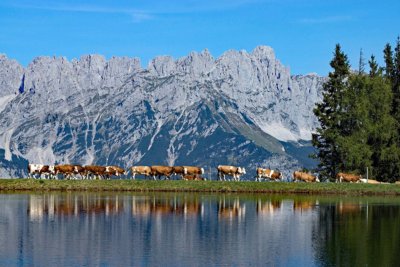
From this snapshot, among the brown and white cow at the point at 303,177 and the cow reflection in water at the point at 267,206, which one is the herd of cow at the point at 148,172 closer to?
the brown and white cow at the point at 303,177

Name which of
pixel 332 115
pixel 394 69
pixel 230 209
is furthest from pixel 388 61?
pixel 230 209

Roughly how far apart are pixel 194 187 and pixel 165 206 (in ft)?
76.3

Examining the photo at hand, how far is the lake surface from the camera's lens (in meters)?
34.9

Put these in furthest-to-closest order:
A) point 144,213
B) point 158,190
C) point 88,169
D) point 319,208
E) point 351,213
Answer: point 88,169
point 158,190
point 319,208
point 351,213
point 144,213

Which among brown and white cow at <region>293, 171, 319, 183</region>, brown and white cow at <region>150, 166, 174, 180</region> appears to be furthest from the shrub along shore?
brown and white cow at <region>150, 166, 174, 180</region>

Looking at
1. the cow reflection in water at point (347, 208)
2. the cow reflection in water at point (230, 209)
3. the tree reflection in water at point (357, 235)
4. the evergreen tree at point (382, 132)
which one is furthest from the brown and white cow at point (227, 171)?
the tree reflection in water at point (357, 235)

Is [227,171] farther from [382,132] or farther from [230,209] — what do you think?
[230,209]

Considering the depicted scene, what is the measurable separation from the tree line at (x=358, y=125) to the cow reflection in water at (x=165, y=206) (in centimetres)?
4147

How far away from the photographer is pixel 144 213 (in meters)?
56.5

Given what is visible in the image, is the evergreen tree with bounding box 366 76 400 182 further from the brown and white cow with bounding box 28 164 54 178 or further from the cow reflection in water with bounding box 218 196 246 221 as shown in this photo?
the brown and white cow with bounding box 28 164 54 178

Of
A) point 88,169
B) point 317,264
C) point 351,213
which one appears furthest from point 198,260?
point 88,169

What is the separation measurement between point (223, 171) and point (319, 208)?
4183cm

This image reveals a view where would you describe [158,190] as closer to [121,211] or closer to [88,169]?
[88,169]

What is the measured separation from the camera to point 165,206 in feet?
212
